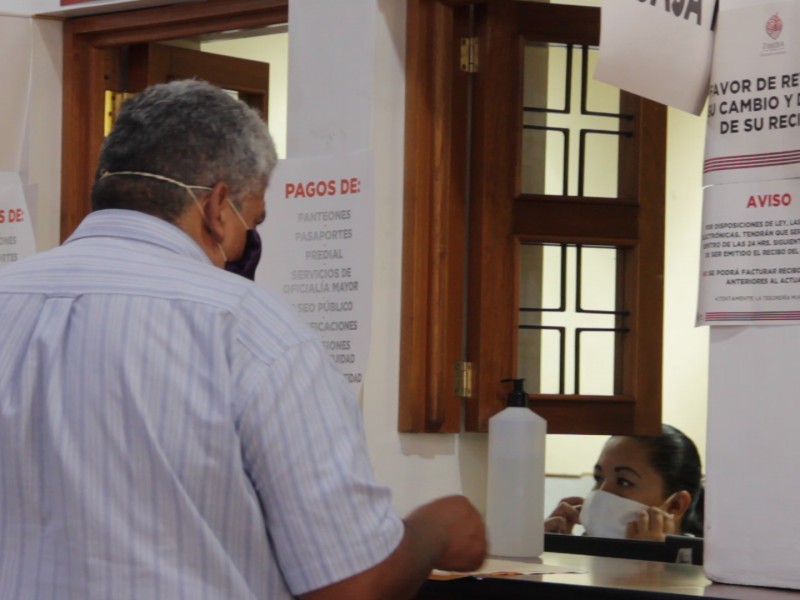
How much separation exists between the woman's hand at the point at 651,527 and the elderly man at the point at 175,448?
2.12 m

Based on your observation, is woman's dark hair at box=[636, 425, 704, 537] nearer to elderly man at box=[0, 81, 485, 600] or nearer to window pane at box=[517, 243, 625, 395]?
window pane at box=[517, 243, 625, 395]

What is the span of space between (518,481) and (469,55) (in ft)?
3.23

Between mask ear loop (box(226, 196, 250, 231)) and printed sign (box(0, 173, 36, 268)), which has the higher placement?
printed sign (box(0, 173, 36, 268))

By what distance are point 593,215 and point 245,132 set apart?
1755 millimetres

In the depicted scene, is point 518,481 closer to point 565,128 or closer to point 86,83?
point 565,128

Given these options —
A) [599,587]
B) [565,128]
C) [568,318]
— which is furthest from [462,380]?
[599,587]

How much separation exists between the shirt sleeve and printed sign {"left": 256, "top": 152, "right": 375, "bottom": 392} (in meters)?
1.51

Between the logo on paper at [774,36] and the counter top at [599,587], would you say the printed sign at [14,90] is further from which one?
the logo on paper at [774,36]

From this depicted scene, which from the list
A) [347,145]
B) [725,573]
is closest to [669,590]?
[725,573]

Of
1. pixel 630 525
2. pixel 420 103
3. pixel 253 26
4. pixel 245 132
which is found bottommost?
pixel 630 525

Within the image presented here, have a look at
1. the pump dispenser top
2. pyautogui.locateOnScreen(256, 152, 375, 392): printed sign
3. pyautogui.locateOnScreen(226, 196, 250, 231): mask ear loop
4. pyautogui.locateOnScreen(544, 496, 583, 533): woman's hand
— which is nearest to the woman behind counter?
pyautogui.locateOnScreen(544, 496, 583, 533): woman's hand

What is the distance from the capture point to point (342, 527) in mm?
1434

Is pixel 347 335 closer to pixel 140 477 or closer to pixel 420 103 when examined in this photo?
pixel 420 103

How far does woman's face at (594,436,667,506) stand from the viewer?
416cm
